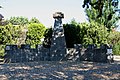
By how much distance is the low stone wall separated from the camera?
12969 mm

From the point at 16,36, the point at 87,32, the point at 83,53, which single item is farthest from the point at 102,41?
the point at 16,36

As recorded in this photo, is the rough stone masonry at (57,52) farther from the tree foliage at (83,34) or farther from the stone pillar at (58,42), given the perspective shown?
the tree foliage at (83,34)

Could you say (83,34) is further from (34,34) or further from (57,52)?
(34,34)

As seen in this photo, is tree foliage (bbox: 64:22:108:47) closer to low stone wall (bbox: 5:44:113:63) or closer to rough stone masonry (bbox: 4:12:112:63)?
rough stone masonry (bbox: 4:12:112:63)

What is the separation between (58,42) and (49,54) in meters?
0.82

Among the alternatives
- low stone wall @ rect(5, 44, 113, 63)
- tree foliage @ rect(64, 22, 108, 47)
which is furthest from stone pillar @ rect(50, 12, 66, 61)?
tree foliage @ rect(64, 22, 108, 47)

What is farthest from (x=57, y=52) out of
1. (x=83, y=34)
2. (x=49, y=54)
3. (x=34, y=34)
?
(x=34, y=34)

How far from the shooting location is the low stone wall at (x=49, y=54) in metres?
13.0

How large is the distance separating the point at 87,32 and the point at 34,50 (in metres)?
4.75

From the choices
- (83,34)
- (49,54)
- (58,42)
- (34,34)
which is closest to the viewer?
(49,54)

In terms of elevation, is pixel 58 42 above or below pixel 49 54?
above

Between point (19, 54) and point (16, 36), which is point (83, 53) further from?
point (16, 36)

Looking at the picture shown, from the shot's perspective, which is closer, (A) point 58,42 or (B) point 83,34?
(A) point 58,42

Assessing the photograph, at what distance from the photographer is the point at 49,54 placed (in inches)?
534
